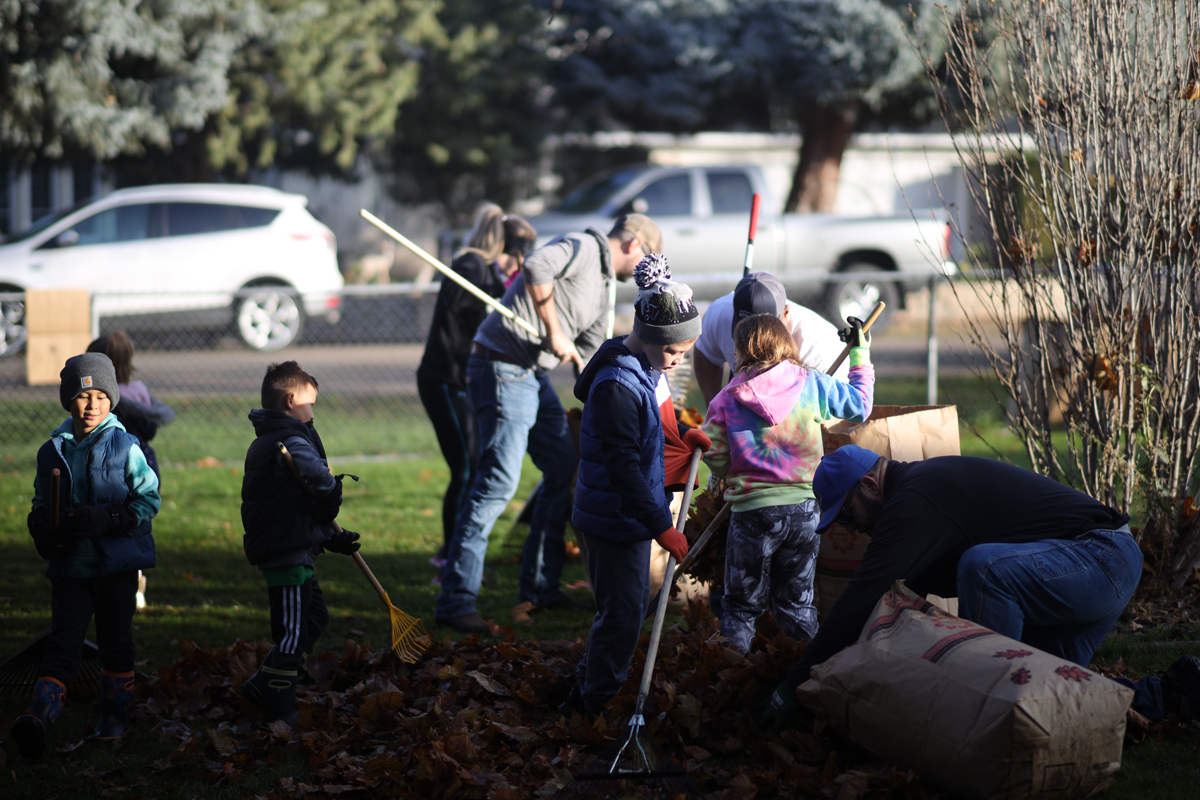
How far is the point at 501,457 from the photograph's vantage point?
5.21m

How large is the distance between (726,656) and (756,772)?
1.75ft

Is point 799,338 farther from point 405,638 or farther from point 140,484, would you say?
point 140,484

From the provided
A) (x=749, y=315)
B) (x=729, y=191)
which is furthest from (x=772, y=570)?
(x=729, y=191)

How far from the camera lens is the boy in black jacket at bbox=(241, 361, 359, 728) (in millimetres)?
3947

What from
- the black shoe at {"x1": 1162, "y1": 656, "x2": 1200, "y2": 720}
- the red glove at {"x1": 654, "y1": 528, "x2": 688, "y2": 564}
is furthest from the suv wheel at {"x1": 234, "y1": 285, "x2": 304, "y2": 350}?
the black shoe at {"x1": 1162, "y1": 656, "x2": 1200, "y2": 720}

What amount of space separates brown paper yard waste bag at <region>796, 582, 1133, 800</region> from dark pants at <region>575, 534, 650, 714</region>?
0.71 meters

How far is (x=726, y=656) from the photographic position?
3.84 meters

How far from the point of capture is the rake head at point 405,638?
178 inches

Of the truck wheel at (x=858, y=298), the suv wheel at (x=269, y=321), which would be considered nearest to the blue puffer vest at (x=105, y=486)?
the suv wheel at (x=269, y=321)

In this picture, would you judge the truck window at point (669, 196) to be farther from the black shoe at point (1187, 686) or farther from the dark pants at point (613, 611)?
the black shoe at point (1187, 686)

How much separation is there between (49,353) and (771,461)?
6.10 meters

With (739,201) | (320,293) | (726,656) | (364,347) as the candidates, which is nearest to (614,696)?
(726,656)

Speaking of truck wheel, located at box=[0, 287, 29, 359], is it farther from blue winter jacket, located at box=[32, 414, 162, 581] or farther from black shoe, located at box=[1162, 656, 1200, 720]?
black shoe, located at box=[1162, 656, 1200, 720]

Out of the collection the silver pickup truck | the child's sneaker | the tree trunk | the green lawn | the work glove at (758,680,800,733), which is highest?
the tree trunk
